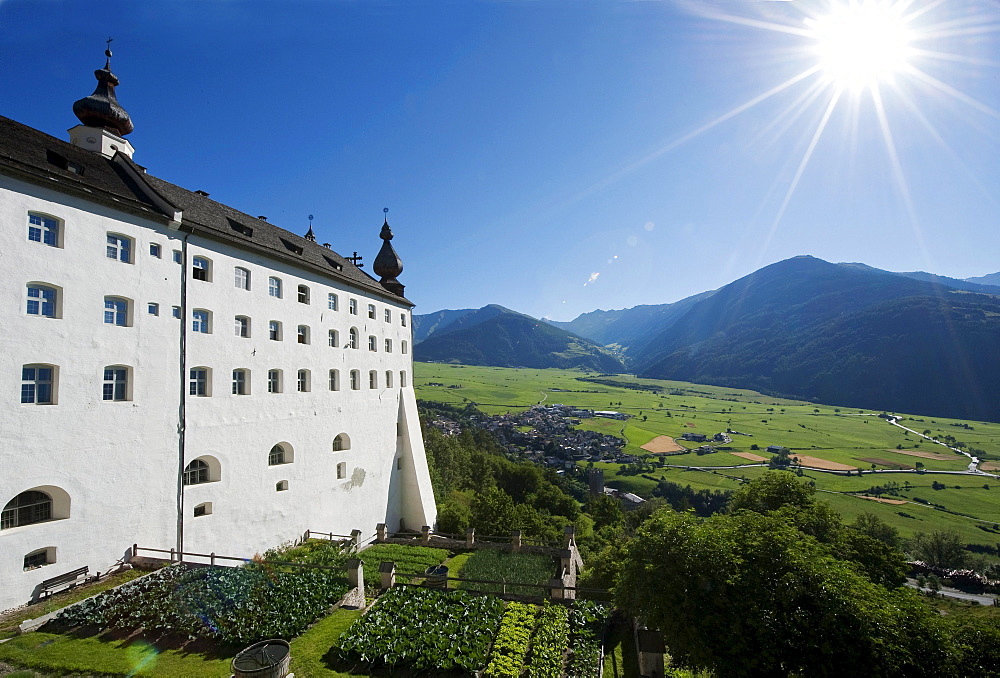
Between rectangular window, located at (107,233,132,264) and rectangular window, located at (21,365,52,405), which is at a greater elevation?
rectangular window, located at (107,233,132,264)

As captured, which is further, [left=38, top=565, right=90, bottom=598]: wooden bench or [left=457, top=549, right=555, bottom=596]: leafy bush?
[left=457, top=549, right=555, bottom=596]: leafy bush

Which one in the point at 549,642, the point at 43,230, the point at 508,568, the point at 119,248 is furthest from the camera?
the point at 508,568

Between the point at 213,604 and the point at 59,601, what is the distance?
17.1 feet

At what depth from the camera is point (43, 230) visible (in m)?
15.1

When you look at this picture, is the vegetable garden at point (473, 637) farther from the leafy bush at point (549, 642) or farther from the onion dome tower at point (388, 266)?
the onion dome tower at point (388, 266)

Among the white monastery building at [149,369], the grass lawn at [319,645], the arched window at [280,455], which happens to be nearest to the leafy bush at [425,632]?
the grass lawn at [319,645]

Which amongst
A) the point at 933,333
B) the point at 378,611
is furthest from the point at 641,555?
the point at 933,333

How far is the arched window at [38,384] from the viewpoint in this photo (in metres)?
14.2

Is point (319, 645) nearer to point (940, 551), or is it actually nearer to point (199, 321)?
point (199, 321)

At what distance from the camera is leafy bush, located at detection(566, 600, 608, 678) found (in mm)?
11461

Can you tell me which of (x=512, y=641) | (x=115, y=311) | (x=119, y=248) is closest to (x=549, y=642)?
(x=512, y=641)

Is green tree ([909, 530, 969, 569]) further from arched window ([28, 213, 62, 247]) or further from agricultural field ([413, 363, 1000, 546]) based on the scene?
arched window ([28, 213, 62, 247])

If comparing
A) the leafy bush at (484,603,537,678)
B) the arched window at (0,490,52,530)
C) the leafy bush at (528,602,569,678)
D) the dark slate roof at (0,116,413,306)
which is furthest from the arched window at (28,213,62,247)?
the leafy bush at (528,602,569,678)

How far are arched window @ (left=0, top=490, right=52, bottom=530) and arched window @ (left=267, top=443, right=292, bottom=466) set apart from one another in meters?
9.38
